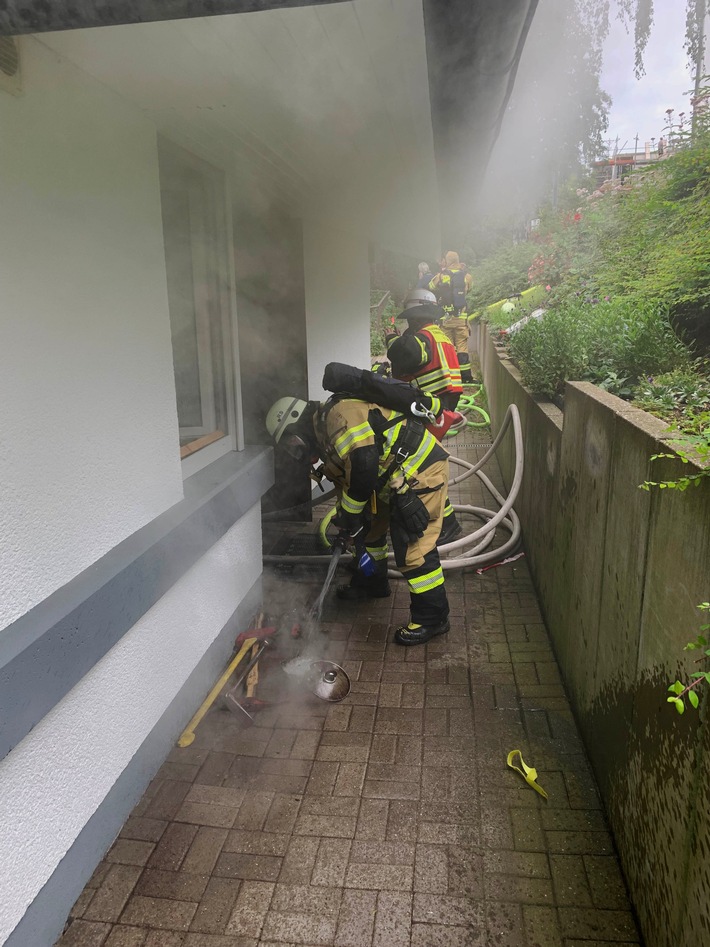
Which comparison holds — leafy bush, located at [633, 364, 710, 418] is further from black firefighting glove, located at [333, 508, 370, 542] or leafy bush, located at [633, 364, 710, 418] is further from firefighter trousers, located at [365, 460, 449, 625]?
black firefighting glove, located at [333, 508, 370, 542]

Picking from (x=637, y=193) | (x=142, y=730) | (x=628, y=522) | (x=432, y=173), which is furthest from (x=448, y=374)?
(x=142, y=730)

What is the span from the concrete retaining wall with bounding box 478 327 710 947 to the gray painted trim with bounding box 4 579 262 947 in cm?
181

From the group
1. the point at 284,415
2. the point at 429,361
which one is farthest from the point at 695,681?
the point at 429,361

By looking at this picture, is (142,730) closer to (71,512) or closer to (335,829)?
(335,829)

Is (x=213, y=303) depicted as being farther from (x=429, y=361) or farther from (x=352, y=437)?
(x=429, y=361)

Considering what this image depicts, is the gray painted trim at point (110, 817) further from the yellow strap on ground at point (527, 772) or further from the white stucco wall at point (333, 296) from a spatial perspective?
the white stucco wall at point (333, 296)

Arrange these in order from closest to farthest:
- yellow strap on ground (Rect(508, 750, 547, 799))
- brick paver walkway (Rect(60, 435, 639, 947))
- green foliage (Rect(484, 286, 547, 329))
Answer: brick paver walkway (Rect(60, 435, 639, 947)) < yellow strap on ground (Rect(508, 750, 547, 799)) < green foliage (Rect(484, 286, 547, 329))

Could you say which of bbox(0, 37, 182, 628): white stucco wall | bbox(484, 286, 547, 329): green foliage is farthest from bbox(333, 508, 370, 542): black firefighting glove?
bbox(484, 286, 547, 329): green foliage

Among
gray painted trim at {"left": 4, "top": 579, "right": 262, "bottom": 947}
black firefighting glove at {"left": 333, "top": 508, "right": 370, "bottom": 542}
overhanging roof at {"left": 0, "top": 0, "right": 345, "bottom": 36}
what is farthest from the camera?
black firefighting glove at {"left": 333, "top": 508, "right": 370, "bottom": 542}

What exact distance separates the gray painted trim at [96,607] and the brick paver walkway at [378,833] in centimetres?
84

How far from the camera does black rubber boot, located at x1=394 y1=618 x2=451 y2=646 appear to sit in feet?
12.6

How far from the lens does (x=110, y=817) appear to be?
2377 mm

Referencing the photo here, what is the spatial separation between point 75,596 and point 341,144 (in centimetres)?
277

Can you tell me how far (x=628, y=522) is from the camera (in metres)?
2.29
